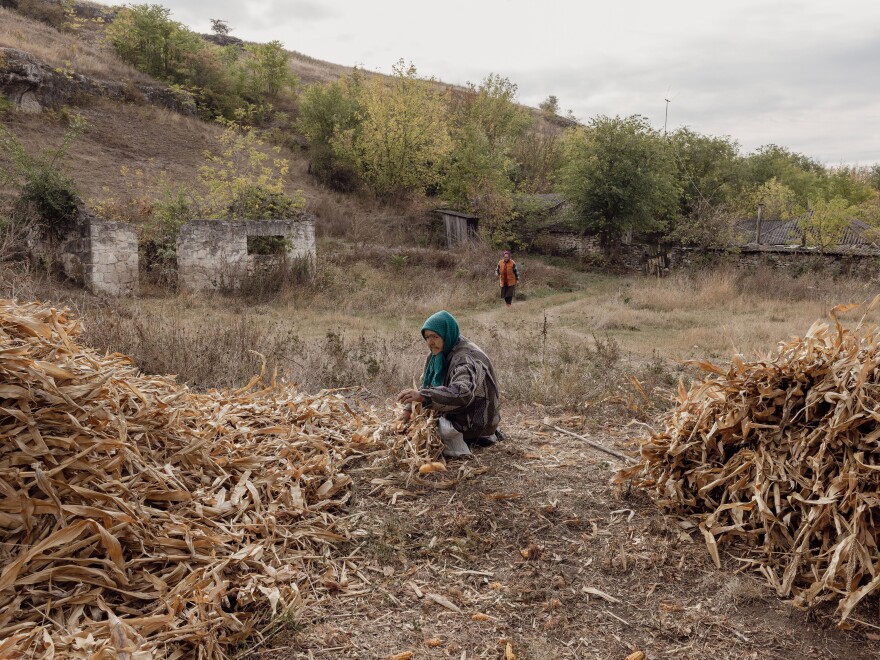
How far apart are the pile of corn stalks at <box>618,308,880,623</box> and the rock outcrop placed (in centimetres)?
2609

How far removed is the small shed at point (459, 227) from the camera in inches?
982

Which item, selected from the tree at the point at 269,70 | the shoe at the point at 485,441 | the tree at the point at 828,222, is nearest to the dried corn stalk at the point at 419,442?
the shoe at the point at 485,441

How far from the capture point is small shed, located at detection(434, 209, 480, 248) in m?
24.9

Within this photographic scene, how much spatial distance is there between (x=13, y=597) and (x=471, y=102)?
3885 cm

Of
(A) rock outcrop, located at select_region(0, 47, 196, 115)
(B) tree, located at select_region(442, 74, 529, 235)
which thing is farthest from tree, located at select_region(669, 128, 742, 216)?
(A) rock outcrop, located at select_region(0, 47, 196, 115)

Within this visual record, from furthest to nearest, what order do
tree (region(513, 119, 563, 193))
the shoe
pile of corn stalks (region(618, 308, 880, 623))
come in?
tree (region(513, 119, 563, 193)) → the shoe → pile of corn stalks (region(618, 308, 880, 623))

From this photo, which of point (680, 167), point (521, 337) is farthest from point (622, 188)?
point (521, 337)

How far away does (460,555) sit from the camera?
3502 mm

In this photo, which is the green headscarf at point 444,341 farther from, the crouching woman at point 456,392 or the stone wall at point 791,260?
the stone wall at point 791,260

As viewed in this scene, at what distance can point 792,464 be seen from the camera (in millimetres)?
3332

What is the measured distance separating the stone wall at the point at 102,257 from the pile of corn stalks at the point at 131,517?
10543mm

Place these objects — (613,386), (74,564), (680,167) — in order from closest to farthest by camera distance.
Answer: (74,564) < (613,386) < (680,167)

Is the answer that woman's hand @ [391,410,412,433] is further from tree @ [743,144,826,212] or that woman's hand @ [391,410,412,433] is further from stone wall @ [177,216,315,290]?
tree @ [743,144,826,212]

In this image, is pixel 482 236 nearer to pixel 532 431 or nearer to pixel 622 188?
pixel 622 188
